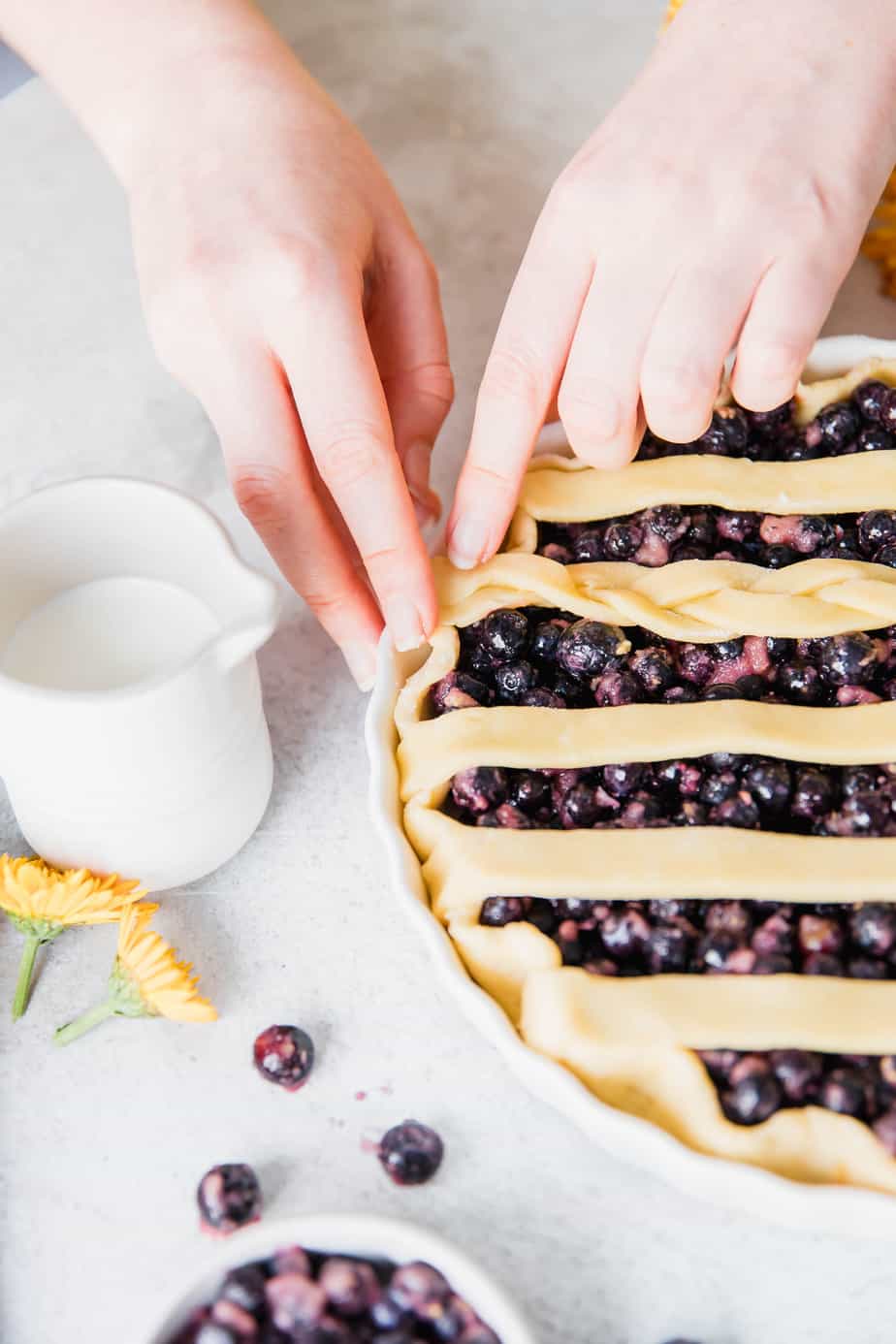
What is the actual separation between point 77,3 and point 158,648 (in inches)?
29.6

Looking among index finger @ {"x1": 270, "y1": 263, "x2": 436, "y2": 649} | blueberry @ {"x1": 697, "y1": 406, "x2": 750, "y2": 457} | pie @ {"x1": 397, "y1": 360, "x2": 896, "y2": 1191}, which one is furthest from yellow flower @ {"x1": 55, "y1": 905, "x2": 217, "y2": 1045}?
blueberry @ {"x1": 697, "y1": 406, "x2": 750, "y2": 457}

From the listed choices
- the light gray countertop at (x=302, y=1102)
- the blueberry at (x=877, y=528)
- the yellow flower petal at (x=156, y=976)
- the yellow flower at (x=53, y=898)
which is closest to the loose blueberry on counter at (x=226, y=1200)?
the light gray countertop at (x=302, y=1102)

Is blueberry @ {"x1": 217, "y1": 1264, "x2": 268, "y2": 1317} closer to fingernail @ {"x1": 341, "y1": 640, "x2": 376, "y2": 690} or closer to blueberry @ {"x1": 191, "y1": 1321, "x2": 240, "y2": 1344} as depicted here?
blueberry @ {"x1": 191, "y1": 1321, "x2": 240, "y2": 1344}

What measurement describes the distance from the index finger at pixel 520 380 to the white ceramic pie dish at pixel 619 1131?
24cm

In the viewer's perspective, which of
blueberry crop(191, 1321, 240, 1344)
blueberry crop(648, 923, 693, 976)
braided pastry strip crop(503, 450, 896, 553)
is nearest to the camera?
blueberry crop(191, 1321, 240, 1344)

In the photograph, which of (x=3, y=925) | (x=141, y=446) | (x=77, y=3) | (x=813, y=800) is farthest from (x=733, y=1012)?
(x=77, y=3)

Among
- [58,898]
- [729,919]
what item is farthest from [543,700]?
[58,898]

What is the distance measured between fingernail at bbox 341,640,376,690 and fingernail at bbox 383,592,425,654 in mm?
127

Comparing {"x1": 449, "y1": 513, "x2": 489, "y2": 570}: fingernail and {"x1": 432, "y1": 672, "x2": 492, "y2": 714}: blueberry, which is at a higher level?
{"x1": 449, "y1": 513, "x2": 489, "y2": 570}: fingernail

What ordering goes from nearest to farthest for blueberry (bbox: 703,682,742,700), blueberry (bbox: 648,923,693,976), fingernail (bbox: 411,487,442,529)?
blueberry (bbox: 648,923,693,976), blueberry (bbox: 703,682,742,700), fingernail (bbox: 411,487,442,529)

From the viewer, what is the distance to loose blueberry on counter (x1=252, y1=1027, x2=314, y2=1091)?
3.62 ft

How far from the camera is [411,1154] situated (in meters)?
1.06

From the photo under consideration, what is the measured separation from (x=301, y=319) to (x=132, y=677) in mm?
345

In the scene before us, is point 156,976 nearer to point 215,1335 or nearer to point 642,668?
point 215,1335
